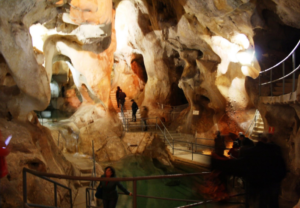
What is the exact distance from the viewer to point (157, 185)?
9.77 m

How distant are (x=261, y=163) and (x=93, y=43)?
38.8 ft

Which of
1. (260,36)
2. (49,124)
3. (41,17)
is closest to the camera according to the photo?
(41,17)

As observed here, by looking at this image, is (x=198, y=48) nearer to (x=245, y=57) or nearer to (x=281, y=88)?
(x=245, y=57)

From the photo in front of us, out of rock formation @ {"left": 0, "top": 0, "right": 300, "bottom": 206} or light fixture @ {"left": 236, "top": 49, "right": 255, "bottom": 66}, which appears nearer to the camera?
rock formation @ {"left": 0, "top": 0, "right": 300, "bottom": 206}

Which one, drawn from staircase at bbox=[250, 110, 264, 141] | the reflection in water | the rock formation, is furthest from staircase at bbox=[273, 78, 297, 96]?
the reflection in water

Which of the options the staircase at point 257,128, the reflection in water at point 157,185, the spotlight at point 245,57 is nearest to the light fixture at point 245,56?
the spotlight at point 245,57

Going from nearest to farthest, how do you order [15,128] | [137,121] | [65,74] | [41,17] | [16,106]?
[15,128] → [16,106] → [41,17] → [137,121] → [65,74]

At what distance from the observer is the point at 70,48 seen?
12.4 metres

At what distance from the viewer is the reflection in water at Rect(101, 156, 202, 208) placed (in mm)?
8438

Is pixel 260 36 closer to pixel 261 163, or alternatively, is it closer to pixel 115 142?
pixel 261 163

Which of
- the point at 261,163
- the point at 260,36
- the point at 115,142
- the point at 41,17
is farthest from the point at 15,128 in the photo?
the point at 260,36

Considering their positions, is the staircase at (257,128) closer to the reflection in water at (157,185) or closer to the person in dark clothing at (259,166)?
the reflection in water at (157,185)

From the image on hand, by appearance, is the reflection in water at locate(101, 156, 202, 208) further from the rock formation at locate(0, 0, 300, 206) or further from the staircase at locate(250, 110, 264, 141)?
the staircase at locate(250, 110, 264, 141)

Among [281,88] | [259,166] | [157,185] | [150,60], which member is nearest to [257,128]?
[281,88]
